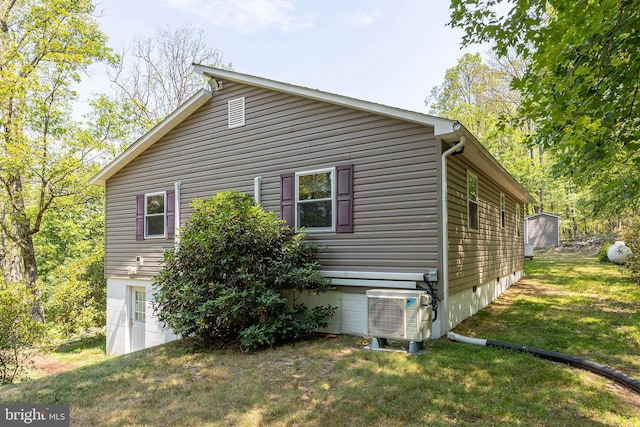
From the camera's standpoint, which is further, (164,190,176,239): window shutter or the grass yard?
(164,190,176,239): window shutter

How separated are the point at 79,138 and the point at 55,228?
31.2 feet

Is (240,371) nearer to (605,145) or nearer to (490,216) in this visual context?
(605,145)

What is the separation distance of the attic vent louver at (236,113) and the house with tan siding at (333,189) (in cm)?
3

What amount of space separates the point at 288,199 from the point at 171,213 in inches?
142

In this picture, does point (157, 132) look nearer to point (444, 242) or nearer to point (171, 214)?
point (171, 214)

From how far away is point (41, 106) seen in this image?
1330 centimetres

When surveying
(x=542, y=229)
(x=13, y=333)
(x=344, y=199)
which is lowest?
(x=13, y=333)

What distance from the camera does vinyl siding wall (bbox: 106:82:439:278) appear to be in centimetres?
605

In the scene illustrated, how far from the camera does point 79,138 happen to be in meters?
14.0

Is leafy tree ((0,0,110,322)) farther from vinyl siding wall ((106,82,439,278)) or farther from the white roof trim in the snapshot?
vinyl siding wall ((106,82,439,278))

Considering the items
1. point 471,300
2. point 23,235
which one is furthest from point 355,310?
point 23,235

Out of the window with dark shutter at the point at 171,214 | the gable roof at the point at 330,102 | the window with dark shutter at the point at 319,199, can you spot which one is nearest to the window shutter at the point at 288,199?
the window with dark shutter at the point at 319,199

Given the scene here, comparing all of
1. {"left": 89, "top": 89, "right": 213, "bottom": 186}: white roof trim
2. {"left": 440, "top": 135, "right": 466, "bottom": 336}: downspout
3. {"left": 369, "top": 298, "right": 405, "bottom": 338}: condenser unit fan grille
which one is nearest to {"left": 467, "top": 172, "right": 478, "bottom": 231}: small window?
{"left": 440, "top": 135, "right": 466, "bottom": 336}: downspout

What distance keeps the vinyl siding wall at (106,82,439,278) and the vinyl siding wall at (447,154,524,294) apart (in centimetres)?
64
